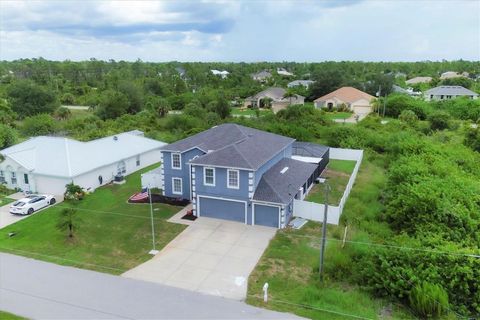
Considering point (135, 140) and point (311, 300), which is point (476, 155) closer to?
point (311, 300)

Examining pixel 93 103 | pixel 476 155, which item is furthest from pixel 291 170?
pixel 93 103

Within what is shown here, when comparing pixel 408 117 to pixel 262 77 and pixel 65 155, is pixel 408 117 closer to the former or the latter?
pixel 65 155

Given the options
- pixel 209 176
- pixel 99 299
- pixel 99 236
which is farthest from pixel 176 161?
pixel 99 299

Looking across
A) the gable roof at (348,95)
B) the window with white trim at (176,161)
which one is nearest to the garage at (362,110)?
the gable roof at (348,95)

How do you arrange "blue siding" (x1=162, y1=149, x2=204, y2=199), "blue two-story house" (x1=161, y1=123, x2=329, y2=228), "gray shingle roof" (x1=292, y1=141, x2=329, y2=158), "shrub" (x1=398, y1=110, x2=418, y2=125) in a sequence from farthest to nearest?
1. "shrub" (x1=398, y1=110, x2=418, y2=125)
2. "gray shingle roof" (x1=292, y1=141, x2=329, y2=158)
3. "blue siding" (x1=162, y1=149, x2=204, y2=199)
4. "blue two-story house" (x1=161, y1=123, x2=329, y2=228)

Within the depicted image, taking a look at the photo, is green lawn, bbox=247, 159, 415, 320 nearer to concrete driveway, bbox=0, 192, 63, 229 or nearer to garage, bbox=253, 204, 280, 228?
garage, bbox=253, 204, 280, 228

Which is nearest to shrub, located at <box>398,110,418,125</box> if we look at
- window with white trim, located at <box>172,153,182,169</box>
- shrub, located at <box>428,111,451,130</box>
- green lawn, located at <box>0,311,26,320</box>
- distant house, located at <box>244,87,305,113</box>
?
shrub, located at <box>428,111,451,130</box>
